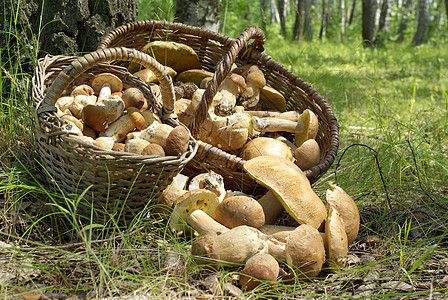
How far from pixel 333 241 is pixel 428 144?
2040 mm

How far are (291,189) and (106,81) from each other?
1464mm

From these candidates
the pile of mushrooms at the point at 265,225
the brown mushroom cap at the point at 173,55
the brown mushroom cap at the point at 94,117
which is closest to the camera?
the pile of mushrooms at the point at 265,225

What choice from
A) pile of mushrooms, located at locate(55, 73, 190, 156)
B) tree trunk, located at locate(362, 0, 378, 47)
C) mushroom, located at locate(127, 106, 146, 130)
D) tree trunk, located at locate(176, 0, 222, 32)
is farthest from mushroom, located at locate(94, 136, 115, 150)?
tree trunk, located at locate(362, 0, 378, 47)

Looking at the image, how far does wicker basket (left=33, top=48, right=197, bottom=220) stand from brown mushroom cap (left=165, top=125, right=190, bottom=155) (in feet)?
0.17

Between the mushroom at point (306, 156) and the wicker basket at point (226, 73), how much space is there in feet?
0.23

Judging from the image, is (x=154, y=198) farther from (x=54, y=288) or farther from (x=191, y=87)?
(x=191, y=87)

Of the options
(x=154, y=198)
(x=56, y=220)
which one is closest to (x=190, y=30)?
(x=154, y=198)

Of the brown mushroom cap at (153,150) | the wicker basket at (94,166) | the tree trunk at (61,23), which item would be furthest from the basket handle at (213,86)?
the tree trunk at (61,23)

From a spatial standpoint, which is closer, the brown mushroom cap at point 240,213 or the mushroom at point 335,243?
the mushroom at point 335,243

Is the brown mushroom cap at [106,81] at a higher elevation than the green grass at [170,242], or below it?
higher

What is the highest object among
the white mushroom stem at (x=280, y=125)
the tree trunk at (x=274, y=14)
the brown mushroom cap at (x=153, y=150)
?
the tree trunk at (x=274, y=14)

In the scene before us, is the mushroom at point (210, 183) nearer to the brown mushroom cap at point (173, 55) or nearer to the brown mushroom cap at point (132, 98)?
the brown mushroom cap at point (132, 98)

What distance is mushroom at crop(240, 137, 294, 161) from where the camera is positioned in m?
2.54

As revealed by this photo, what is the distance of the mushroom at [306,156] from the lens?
2.66 meters
